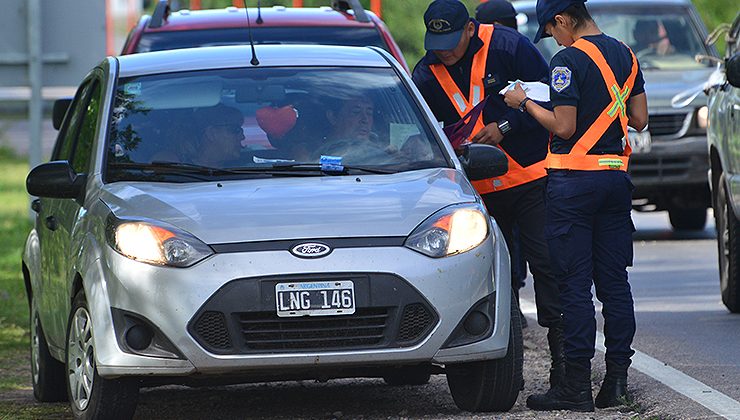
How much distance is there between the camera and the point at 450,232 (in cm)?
706

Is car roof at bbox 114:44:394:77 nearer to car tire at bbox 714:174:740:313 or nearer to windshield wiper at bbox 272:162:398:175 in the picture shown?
windshield wiper at bbox 272:162:398:175

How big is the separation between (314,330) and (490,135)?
5.81 feet

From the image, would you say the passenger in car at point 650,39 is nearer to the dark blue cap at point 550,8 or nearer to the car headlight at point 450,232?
the dark blue cap at point 550,8

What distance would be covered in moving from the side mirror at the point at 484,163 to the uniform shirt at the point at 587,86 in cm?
37

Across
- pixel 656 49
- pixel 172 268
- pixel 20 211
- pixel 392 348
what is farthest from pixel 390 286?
pixel 20 211

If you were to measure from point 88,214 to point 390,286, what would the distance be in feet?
4.51

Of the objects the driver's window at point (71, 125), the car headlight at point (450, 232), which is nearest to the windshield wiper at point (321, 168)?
the car headlight at point (450, 232)

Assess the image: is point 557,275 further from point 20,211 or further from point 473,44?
point 20,211

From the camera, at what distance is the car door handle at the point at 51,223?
826 cm

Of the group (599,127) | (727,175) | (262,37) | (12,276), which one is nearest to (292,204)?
A: (599,127)

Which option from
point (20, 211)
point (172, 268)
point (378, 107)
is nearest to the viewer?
point (172, 268)

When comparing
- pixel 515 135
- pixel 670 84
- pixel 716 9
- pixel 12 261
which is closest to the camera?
pixel 515 135

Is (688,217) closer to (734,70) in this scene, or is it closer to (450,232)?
(734,70)

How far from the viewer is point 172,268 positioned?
687cm
